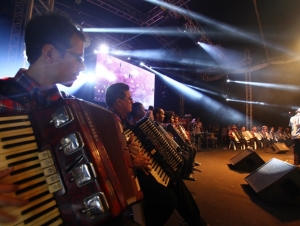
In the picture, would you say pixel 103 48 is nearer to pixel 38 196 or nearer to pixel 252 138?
pixel 38 196

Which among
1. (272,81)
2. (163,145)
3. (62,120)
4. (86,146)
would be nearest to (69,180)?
(86,146)

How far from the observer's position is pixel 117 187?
0.85 meters

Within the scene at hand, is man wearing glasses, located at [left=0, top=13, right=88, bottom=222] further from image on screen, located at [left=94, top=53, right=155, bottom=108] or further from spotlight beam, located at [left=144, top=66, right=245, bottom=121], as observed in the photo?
spotlight beam, located at [left=144, top=66, right=245, bottom=121]

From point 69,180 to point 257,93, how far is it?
16.3 m

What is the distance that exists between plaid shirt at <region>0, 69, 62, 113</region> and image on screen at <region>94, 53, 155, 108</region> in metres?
5.43

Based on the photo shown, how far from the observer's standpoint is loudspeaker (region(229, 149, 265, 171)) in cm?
473

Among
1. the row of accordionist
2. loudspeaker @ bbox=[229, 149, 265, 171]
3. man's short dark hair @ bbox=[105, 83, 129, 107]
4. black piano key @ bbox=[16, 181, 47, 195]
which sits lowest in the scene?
the row of accordionist

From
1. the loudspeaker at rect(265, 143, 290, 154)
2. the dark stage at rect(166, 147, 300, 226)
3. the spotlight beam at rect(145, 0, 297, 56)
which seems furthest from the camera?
the loudspeaker at rect(265, 143, 290, 154)

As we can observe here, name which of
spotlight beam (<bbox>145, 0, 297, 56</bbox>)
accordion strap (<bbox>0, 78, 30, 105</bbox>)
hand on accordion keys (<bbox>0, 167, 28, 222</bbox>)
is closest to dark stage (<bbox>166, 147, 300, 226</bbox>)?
hand on accordion keys (<bbox>0, 167, 28, 222</bbox>)

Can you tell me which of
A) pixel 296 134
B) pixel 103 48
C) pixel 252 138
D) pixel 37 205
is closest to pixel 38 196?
pixel 37 205

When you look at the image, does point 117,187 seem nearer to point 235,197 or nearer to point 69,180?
point 69,180

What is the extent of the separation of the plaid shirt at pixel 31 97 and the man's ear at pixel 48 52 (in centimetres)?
16

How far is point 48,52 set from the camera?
113cm

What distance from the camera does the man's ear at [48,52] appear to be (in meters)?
1.13
